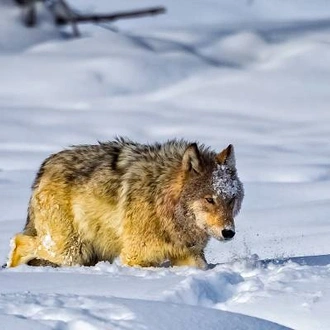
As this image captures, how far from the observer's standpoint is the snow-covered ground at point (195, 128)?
6199 mm

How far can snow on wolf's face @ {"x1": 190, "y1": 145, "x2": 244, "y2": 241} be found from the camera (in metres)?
7.86

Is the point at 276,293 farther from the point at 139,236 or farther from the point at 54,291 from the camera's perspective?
the point at 139,236

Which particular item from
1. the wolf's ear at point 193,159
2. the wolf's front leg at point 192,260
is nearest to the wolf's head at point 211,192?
the wolf's ear at point 193,159

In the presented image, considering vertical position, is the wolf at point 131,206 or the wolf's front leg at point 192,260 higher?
the wolf at point 131,206

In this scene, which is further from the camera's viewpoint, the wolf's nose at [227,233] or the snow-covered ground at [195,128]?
the wolf's nose at [227,233]

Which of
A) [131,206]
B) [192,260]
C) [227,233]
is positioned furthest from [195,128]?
[227,233]

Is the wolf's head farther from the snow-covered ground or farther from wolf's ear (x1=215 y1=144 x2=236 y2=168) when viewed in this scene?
the snow-covered ground

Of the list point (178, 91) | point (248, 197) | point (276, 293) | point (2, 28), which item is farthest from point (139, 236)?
point (2, 28)

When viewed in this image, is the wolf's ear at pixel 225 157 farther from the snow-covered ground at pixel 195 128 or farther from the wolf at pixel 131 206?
the snow-covered ground at pixel 195 128

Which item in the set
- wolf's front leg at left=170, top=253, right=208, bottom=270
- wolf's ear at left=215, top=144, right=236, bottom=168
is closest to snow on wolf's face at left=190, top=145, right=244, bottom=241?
wolf's ear at left=215, top=144, right=236, bottom=168

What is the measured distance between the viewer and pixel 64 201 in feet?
27.3

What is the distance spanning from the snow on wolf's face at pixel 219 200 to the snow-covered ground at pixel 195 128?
0.26 m

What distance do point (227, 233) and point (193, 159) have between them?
0.62 metres

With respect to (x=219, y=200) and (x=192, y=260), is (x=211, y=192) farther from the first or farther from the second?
(x=192, y=260)
